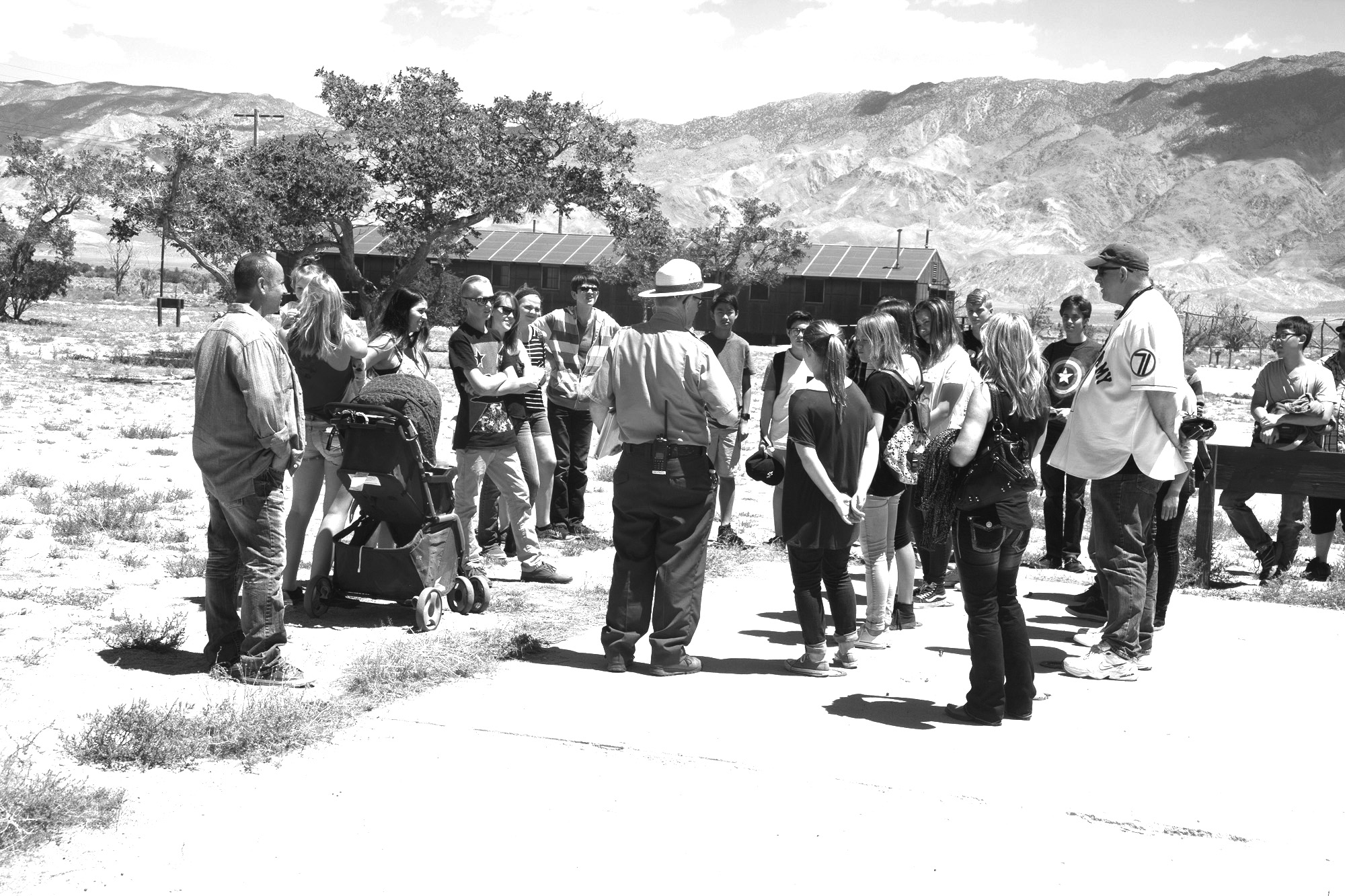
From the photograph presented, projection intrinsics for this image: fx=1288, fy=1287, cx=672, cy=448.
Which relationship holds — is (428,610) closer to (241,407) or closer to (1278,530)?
(241,407)

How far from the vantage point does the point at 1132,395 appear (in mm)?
5867

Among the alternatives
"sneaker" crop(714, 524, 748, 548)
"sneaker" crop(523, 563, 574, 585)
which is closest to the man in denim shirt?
"sneaker" crop(523, 563, 574, 585)

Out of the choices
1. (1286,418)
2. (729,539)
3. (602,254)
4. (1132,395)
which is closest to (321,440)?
(729,539)

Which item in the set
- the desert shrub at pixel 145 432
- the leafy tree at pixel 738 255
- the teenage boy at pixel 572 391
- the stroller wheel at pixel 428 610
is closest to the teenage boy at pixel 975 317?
the teenage boy at pixel 572 391

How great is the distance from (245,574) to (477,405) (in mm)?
2400

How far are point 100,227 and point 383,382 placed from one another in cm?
18163

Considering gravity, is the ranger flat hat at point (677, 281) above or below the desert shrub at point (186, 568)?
above

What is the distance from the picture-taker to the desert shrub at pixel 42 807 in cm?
371

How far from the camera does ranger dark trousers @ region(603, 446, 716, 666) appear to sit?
5.85m

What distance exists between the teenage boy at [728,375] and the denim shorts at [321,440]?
3159 mm

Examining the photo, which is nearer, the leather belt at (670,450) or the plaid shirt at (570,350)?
the leather belt at (670,450)

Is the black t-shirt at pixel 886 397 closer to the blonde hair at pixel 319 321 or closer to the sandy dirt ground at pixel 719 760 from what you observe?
the sandy dirt ground at pixel 719 760

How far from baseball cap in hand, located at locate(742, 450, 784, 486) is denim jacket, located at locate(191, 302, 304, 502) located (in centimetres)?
201

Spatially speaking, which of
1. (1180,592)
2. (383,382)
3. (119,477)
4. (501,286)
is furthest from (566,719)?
(501,286)
